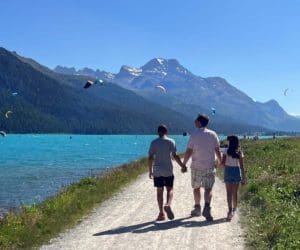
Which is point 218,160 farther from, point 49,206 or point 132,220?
point 49,206

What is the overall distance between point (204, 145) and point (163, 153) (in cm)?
121

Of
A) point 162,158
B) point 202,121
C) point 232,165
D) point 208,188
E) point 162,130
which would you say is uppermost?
point 202,121

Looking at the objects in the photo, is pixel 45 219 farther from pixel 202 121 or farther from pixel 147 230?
pixel 202 121

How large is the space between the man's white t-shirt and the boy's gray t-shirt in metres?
0.65

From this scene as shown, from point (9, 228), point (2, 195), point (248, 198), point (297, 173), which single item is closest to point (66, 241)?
point (9, 228)

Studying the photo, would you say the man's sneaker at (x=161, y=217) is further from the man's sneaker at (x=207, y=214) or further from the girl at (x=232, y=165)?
the girl at (x=232, y=165)

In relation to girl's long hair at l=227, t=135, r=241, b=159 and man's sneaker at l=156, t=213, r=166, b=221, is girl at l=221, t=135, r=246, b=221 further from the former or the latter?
man's sneaker at l=156, t=213, r=166, b=221

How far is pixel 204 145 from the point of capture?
15484 mm

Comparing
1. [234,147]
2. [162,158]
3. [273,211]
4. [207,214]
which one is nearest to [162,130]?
[162,158]

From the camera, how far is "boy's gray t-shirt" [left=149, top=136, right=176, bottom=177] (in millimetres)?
15367

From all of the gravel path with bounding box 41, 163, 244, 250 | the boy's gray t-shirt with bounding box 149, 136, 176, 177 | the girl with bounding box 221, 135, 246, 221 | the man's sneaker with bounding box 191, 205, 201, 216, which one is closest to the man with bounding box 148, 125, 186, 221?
the boy's gray t-shirt with bounding box 149, 136, 176, 177

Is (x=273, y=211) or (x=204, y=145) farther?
(x=273, y=211)

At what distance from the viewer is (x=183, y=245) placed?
1238 cm

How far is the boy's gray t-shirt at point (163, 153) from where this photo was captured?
50.4 ft
